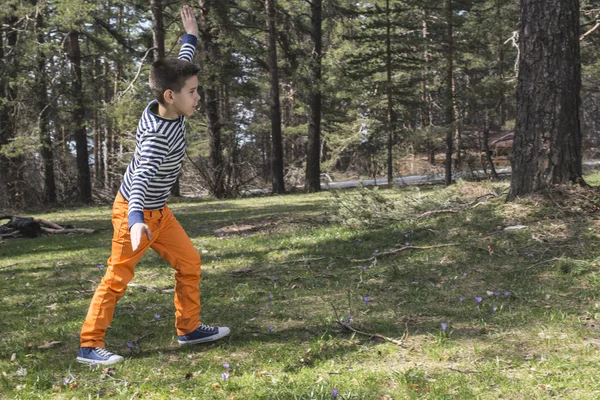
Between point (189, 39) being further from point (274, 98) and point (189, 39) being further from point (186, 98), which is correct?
point (274, 98)

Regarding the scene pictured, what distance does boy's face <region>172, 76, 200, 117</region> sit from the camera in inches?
140

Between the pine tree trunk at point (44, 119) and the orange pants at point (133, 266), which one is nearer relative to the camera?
the orange pants at point (133, 266)

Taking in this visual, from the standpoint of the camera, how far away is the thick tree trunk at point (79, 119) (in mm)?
18750

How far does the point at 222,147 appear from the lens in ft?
68.2

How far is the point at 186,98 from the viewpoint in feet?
11.8

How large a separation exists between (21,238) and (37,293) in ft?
17.7

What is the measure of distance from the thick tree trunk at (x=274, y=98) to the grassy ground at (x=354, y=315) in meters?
12.0

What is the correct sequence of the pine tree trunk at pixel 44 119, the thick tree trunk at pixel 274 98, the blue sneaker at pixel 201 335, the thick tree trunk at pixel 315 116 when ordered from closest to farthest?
the blue sneaker at pixel 201 335
the pine tree trunk at pixel 44 119
the thick tree trunk at pixel 274 98
the thick tree trunk at pixel 315 116

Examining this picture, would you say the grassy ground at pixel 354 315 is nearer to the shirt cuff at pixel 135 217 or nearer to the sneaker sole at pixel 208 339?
the sneaker sole at pixel 208 339

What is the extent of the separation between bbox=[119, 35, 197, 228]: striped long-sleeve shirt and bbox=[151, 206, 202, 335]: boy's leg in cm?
22

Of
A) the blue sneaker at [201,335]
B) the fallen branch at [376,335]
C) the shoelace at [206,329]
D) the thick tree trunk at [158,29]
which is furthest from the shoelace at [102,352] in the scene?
the thick tree trunk at [158,29]

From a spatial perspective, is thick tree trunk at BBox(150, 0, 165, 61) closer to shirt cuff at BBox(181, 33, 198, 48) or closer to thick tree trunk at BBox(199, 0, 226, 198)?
thick tree trunk at BBox(199, 0, 226, 198)

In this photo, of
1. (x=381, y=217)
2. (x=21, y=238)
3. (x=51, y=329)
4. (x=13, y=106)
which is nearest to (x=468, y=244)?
(x=381, y=217)

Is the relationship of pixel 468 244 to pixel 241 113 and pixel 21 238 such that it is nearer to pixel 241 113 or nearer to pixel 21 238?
pixel 21 238
